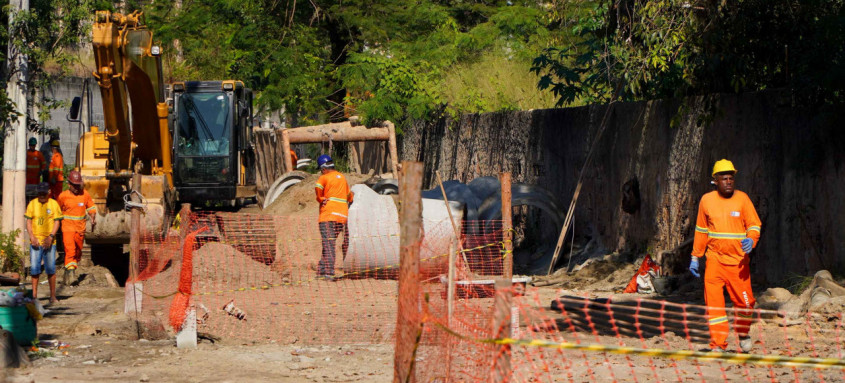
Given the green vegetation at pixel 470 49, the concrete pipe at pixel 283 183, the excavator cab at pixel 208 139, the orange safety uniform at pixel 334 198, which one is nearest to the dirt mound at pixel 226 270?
the orange safety uniform at pixel 334 198

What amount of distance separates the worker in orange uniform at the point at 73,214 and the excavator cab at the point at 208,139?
384cm

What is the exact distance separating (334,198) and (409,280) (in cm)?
728

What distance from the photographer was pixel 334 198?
13086 mm

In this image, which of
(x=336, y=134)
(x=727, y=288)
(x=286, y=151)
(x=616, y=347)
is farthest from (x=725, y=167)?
(x=336, y=134)

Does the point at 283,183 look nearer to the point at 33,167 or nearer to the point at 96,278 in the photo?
the point at 33,167

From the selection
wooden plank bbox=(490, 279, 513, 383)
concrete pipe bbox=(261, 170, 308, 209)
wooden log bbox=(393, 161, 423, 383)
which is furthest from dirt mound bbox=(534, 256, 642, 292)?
wooden plank bbox=(490, 279, 513, 383)

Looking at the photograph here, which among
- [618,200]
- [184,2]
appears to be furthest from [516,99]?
[184,2]

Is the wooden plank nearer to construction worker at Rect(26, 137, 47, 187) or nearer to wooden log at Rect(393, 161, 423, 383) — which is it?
Result: wooden log at Rect(393, 161, 423, 383)

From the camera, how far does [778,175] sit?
1094 cm

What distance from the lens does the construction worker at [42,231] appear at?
12.3 m

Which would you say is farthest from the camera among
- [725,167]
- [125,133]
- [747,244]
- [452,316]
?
[125,133]

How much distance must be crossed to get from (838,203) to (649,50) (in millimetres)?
2545

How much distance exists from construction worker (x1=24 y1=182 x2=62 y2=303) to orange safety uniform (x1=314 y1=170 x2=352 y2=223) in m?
3.23

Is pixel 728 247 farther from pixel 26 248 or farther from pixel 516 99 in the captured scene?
pixel 516 99
